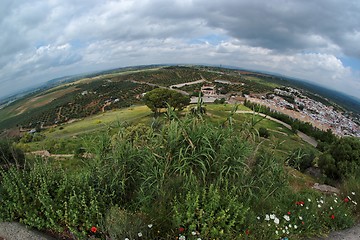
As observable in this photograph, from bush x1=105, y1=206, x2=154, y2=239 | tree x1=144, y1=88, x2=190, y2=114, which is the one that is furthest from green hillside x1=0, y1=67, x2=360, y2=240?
tree x1=144, y1=88, x2=190, y2=114

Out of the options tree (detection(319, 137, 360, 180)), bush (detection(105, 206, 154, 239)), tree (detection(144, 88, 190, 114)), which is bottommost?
tree (detection(319, 137, 360, 180))

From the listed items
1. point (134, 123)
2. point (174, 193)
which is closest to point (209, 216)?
point (174, 193)

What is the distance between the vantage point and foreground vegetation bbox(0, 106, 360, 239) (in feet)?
12.2

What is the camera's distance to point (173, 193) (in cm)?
417

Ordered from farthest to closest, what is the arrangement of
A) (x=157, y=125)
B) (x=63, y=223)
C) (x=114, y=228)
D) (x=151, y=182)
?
(x=157, y=125) → (x=151, y=182) → (x=63, y=223) → (x=114, y=228)

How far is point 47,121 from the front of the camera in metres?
81.1

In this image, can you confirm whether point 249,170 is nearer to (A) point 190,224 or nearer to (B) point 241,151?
(B) point 241,151

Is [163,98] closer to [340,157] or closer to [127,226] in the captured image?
[340,157]

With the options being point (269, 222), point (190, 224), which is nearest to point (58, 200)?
point (190, 224)

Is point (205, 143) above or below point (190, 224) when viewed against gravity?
above

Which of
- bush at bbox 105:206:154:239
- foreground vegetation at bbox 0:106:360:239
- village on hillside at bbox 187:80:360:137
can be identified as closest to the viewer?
bush at bbox 105:206:154:239

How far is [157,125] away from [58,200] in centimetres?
232

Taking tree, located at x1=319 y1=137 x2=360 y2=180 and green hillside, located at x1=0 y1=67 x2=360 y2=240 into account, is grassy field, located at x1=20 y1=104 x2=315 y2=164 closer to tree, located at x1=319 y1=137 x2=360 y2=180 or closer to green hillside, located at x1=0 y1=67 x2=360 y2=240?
green hillside, located at x1=0 y1=67 x2=360 y2=240

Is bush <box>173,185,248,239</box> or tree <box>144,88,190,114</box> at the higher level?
tree <box>144,88,190,114</box>
